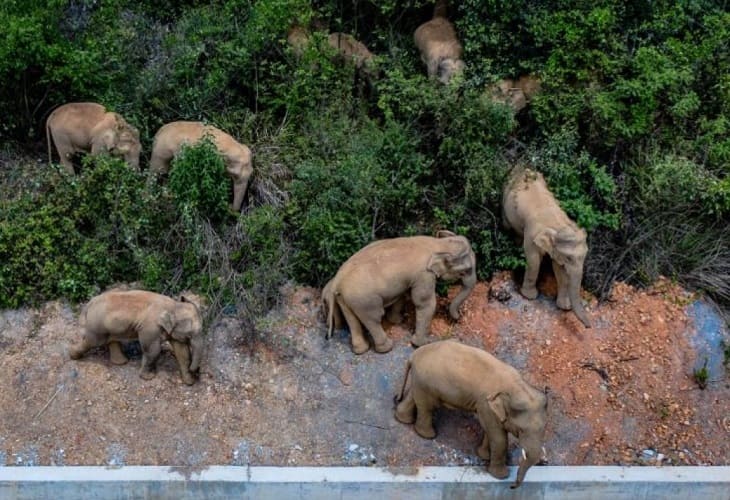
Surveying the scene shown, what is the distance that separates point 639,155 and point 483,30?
95.4 inches

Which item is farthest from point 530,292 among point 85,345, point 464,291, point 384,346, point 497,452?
point 85,345

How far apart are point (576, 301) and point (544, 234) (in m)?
0.77

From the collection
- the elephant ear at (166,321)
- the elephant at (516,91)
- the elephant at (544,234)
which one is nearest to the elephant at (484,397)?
the elephant at (544,234)

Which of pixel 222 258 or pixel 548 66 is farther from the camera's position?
pixel 548 66

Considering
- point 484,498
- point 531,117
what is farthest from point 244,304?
point 531,117

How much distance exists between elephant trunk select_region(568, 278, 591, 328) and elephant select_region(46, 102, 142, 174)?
200 inches

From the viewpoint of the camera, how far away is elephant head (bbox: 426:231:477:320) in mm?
9406

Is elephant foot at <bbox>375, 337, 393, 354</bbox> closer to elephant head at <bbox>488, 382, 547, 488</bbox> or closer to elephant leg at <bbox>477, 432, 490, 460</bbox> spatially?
elephant leg at <bbox>477, 432, 490, 460</bbox>

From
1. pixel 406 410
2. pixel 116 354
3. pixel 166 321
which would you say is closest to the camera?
pixel 166 321

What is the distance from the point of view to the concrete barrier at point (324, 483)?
859 centimetres

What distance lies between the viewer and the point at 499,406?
815 cm

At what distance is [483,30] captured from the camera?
11.4 metres

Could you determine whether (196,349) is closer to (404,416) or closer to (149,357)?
(149,357)

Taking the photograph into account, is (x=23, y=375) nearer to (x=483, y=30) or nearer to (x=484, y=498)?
(x=484, y=498)
